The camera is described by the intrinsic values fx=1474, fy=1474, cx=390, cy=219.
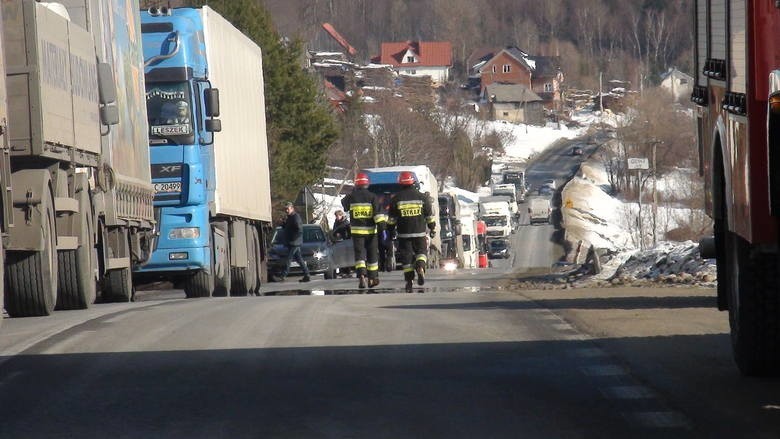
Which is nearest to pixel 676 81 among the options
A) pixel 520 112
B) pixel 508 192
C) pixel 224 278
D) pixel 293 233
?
pixel 520 112

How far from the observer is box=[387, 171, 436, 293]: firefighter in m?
21.5

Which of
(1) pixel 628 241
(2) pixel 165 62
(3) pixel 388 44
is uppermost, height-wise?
(3) pixel 388 44

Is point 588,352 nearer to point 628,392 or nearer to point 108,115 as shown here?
point 628,392

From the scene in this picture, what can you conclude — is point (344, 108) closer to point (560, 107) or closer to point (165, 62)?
point (165, 62)

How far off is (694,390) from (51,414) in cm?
348

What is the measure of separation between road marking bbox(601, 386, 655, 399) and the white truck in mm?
72948

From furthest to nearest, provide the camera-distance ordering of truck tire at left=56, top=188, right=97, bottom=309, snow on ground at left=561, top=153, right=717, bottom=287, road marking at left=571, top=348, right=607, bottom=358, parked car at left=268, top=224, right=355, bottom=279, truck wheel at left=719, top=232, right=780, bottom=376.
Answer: parked car at left=268, top=224, right=355, bottom=279 → snow on ground at left=561, top=153, right=717, bottom=287 → truck tire at left=56, top=188, right=97, bottom=309 → road marking at left=571, top=348, right=607, bottom=358 → truck wheel at left=719, top=232, right=780, bottom=376

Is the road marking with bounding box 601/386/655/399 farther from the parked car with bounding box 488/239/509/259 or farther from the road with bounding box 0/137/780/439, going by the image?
the parked car with bounding box 488/239/509/259

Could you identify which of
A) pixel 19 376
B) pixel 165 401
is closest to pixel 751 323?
pixel 165 401

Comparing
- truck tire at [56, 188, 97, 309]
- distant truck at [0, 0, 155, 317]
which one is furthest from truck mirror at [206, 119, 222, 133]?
truck tire at [56, 188, 97, 309]

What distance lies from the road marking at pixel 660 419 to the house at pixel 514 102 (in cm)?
16022

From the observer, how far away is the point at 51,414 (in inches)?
299

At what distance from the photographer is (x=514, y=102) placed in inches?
6747

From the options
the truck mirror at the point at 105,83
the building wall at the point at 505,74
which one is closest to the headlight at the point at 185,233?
the truck mirror at the point at 105,83
